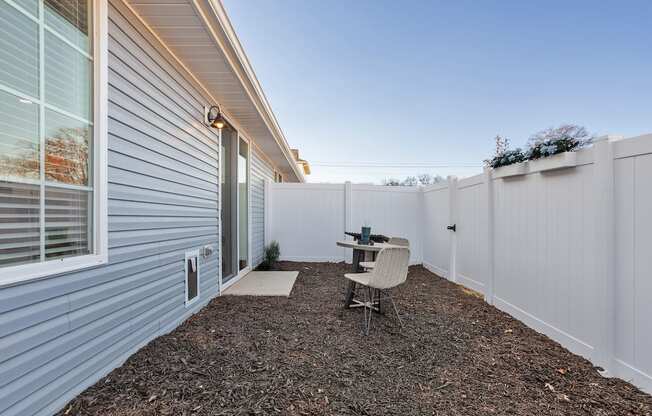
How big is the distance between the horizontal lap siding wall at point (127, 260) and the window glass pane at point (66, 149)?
20 centimetres

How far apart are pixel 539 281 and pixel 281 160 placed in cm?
641

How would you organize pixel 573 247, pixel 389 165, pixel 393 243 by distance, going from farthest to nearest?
1. pixel 389 165
2. pixel 393 243
3. pixel 573 247

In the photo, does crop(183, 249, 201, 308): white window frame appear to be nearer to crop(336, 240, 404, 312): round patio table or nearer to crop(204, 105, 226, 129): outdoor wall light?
crop(204, 105, 226, 129): outdoor wall light

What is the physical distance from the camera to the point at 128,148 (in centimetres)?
212

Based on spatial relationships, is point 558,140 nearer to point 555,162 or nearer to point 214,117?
point 555,162

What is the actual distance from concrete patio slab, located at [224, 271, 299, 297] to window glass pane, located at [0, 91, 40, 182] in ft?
9.52

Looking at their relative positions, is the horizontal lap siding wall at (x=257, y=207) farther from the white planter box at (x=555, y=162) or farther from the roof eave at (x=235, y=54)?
the white planter box at (x=555, y=162)

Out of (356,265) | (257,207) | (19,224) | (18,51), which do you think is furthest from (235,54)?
(257,207)

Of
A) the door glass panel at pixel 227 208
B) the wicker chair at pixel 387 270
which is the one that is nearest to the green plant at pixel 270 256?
the door glass panel at pixel 227 208

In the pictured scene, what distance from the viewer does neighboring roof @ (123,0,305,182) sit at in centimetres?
208

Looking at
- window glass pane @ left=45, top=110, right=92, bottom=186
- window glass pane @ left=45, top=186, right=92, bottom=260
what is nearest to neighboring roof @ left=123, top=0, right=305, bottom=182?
window glass pane @ left=45, top=110, right=92, bottom=186

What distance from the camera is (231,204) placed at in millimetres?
4570

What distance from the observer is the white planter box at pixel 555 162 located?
2.25 metres

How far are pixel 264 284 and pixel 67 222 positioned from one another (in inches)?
121
